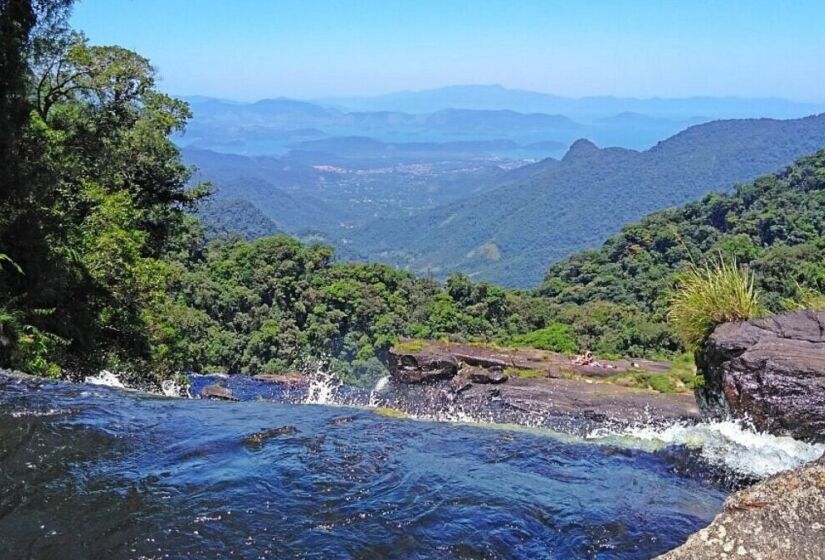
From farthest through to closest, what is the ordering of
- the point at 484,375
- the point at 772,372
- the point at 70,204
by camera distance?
the point at 484,375 → the point at 70,204 → the point at 772,372

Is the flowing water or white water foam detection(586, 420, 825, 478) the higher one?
the flowing water

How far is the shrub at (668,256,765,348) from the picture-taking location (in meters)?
11.6

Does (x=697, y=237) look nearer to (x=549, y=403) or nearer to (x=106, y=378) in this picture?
(x=549, y=403)

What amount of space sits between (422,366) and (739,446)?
12.1m

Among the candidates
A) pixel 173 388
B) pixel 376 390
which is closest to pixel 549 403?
pixel 376 390

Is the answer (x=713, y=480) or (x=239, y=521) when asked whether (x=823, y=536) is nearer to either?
(x=239, y=521)

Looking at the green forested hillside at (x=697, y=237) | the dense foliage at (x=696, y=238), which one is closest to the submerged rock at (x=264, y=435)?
the dense foliage at (x=696, y=238)

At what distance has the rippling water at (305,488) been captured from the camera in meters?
5.16

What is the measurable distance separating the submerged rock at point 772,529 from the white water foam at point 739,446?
17.8 ft

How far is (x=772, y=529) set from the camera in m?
3.07

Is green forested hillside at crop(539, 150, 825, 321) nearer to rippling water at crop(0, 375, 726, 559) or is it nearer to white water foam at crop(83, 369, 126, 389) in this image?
white water foam at crop(83, 369, 126, 389)

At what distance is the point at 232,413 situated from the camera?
32.4 ft

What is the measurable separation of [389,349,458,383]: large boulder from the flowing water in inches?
424

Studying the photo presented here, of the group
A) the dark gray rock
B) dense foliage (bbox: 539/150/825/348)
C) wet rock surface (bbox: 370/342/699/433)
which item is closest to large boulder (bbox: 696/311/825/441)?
wet rock surface (bbox: 370/342/699/433)
